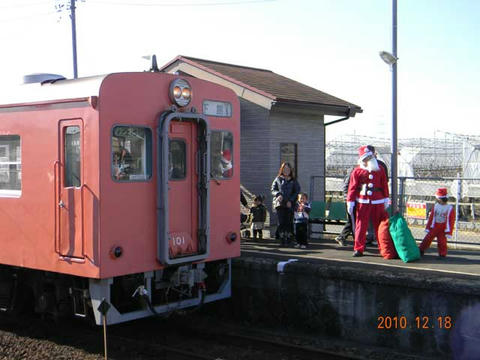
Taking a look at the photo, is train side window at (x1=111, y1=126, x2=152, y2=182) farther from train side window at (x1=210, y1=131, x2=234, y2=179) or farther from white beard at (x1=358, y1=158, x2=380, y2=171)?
white beard at (x1=358, y1=158, x2=380, y2=171)

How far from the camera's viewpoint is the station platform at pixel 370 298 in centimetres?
675

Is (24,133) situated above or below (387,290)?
above

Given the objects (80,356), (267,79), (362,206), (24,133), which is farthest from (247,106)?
(80,356)

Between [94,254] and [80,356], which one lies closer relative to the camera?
[94,254]

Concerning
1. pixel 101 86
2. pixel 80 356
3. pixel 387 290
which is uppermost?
pixel 101 86

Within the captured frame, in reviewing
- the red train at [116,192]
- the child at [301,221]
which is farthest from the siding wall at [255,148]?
the red train at [116,192]

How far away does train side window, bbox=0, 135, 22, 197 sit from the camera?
745 cm

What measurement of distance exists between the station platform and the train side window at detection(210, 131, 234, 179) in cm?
149

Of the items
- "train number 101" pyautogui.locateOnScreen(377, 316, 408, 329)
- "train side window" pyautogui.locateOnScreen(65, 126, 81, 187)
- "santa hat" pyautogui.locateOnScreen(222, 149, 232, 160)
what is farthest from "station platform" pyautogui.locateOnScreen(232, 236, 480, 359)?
"train side window" pyautogui.locateOnScreen(65, 126, 81, 187)

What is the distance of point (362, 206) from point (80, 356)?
15.3ft

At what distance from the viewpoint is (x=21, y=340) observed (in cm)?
779

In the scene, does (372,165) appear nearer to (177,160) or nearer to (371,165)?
(371,165)

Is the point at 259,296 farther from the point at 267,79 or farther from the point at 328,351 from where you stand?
the point at 267,79

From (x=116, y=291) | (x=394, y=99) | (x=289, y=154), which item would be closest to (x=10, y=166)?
(x=116, y=291)
